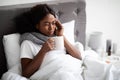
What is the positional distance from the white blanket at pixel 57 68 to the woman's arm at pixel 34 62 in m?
0.03

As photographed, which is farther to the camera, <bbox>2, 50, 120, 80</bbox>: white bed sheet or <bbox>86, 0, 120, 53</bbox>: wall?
<bbox>86, 0, 120, 53</bbox>: wall

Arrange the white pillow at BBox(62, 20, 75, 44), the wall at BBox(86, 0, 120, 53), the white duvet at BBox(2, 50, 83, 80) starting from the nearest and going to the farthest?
the white duvet at BBox(2, 50, 83, 80) < the white pillow at BBox(62, 20, 75, 44) < the wall at BBox(86, 0, 120, 53)

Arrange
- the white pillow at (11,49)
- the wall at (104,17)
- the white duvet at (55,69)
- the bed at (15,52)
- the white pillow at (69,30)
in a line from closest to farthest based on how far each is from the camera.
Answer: the white duvet at (55,69)
the bed at (15,52)
the white pillow at (11,49)
the white pillow at (69,30)
the wall at (104,17)

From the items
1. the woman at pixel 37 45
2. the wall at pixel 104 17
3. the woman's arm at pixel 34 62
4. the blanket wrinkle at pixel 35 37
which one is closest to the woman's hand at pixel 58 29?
the woman at pixel 37 45

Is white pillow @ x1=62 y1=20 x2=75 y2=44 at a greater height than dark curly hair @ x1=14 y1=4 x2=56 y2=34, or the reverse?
dark curly hair @ x1=14 y1=4 x2=56 y2=34

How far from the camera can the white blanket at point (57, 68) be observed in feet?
4.51

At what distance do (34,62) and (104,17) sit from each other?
50.4 inches

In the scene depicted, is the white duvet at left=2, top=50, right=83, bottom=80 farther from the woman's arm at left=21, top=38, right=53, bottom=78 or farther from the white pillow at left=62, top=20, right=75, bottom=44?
the white pillow at left=62, top=20, right=75, bottom=44

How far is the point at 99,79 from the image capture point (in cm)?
148

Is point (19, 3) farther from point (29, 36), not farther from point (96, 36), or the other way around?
point (96, 36)

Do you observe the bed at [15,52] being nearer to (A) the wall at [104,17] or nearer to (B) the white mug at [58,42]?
(B) the white mug at [58,42]

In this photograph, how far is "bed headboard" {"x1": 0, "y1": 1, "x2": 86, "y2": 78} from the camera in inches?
62.5

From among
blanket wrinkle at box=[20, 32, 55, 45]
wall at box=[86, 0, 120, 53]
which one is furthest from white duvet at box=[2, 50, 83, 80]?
wall at box=[86, 0, 120, 53]

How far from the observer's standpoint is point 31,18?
5.26 feet
